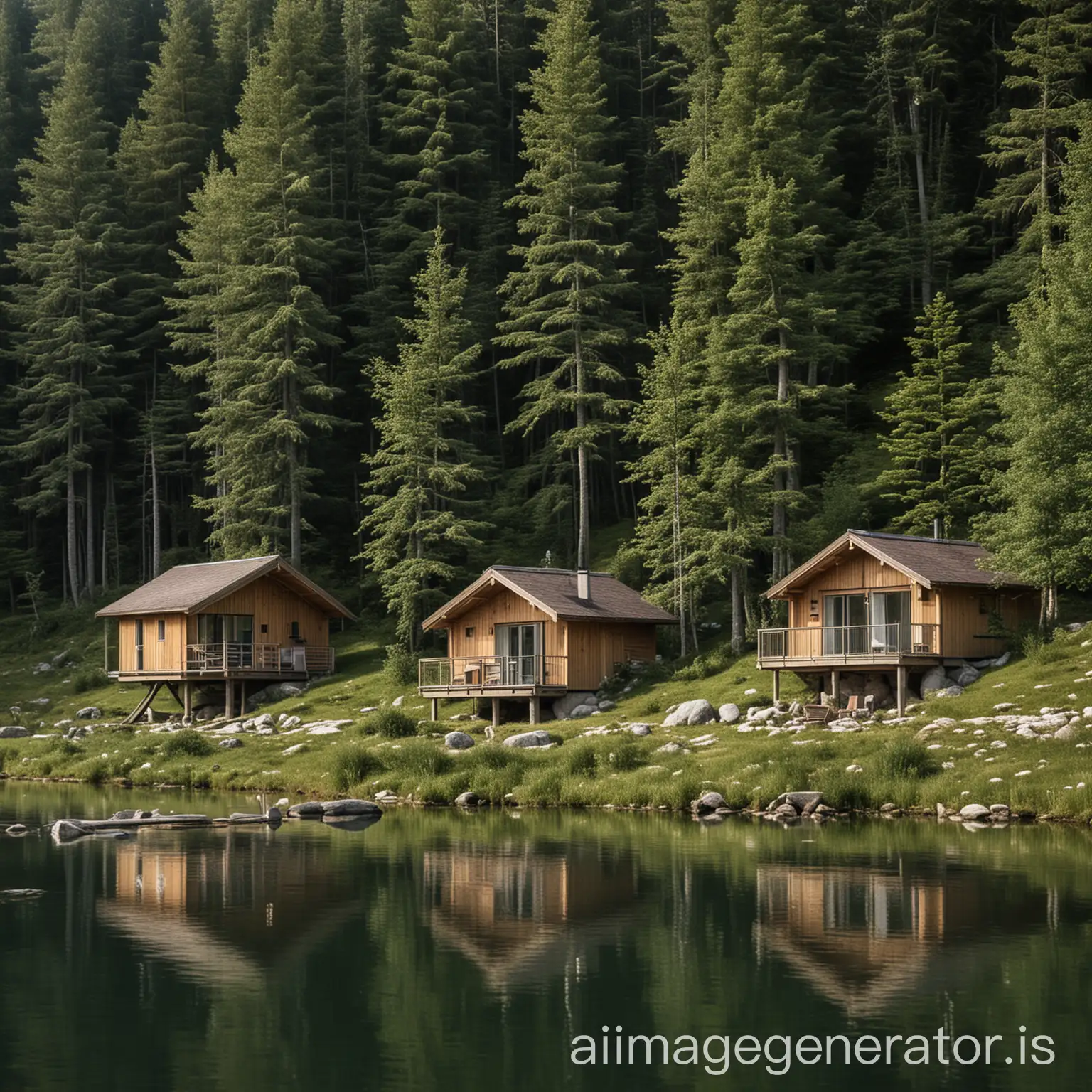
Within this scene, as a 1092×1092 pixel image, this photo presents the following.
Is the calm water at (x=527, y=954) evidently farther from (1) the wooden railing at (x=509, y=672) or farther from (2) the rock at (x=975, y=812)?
(1) the wooden railing at (x=509, y=672)

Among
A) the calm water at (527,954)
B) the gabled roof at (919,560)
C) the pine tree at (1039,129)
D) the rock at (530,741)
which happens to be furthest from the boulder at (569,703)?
the pine tree at (1039,129)

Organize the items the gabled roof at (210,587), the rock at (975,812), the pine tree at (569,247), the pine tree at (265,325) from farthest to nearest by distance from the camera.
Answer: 1. the pine tree at (265,325)
2. the pine tree at (569,247)
3. the gabled roof at (210,587)
4. the rock at (975,812)

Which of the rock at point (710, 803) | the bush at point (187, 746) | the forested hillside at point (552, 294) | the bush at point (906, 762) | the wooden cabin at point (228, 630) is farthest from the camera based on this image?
the wooden cabin at point (228, 630)

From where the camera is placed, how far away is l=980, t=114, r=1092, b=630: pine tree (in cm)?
4088

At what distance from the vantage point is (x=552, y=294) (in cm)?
6122

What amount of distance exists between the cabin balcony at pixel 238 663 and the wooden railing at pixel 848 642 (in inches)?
794

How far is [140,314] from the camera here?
76.1 meters

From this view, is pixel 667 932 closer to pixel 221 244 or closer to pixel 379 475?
pixel 379 475

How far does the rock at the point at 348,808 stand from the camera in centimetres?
3494

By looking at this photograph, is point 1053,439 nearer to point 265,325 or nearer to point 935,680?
point 935,680

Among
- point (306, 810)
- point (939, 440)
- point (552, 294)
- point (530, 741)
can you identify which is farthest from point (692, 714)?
point (552, 294)

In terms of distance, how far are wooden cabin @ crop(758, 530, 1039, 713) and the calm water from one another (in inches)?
516

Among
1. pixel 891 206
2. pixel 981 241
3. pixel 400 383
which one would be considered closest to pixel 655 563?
pixel 400 383

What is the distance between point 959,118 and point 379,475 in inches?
1522
